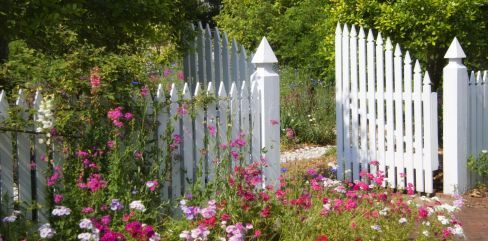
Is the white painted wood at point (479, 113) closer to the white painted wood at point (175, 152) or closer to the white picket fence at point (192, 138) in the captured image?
the white picket fence at point (192, 138)

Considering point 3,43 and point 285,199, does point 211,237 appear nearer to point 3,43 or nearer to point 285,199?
point 285,199

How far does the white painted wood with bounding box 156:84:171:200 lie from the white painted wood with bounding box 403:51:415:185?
2987 millimetres

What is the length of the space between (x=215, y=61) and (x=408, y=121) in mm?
2617

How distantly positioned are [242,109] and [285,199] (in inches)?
38.4

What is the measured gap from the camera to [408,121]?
6820 millimetres

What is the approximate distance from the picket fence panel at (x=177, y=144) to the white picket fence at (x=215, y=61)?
7.48 ft

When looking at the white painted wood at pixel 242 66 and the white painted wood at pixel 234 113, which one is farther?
the white painted wood at pixel 242 66

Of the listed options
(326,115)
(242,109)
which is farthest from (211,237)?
(326,115)

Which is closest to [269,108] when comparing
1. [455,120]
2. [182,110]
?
[182,110]

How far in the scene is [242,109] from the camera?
17.3 ft

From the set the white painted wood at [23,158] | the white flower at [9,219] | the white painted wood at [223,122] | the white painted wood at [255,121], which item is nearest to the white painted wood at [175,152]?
the white painted wood at [223,122]

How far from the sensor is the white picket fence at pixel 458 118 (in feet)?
22.2

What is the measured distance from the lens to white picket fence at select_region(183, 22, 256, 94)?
7.80 m

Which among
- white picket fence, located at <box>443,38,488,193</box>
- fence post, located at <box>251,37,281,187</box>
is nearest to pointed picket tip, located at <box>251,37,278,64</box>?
fence post, located at <box>251,37,281,187</box>
